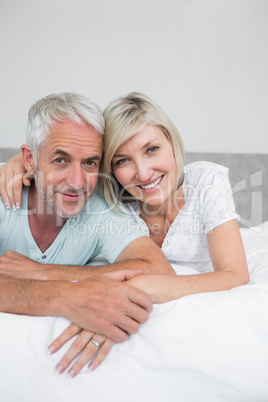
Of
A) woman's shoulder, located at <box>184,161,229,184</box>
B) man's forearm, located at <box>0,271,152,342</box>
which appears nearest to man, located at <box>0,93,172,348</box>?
man's forearm, located at <box>0,271,152,342</box>

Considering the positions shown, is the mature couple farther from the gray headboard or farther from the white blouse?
the gray headboard

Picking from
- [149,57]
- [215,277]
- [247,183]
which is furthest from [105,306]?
[149,57]

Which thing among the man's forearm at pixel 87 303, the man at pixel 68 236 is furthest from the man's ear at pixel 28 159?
the man's forearm at pixel 87 303

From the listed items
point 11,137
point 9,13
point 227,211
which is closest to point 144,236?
point 227,211

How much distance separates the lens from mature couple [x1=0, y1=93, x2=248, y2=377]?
4.42ft

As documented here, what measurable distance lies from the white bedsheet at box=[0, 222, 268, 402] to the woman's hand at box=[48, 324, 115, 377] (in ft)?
0.05

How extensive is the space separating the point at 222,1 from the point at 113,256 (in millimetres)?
1972

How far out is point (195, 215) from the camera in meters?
1.64

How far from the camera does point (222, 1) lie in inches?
105

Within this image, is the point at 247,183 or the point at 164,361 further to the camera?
the point at 247,183

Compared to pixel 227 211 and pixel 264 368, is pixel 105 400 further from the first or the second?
pixel 227 211

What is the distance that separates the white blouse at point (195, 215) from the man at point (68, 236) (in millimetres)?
185

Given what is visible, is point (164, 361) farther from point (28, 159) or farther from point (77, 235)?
point (28, 159)

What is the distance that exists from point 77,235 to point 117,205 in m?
0.20
